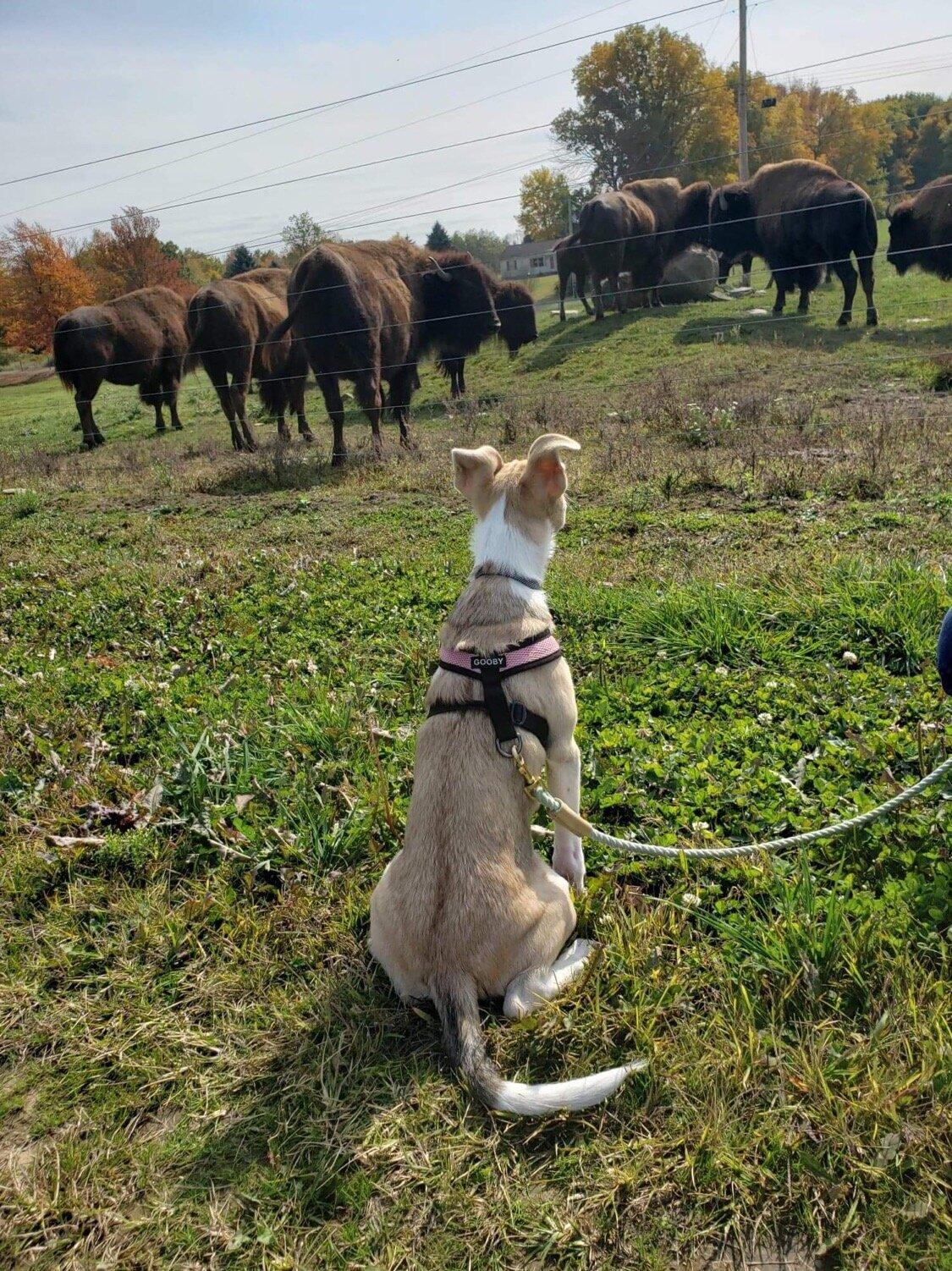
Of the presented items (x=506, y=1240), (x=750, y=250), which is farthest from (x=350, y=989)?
(x=750, y=250)

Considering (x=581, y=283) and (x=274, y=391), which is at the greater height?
(x=581, y=283)

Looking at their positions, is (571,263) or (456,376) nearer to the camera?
(456,376)

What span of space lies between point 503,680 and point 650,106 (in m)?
49.5

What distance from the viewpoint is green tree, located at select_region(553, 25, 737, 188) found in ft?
127

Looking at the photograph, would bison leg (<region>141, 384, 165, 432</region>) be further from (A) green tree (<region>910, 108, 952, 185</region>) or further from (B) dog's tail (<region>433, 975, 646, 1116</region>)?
(A) green tree (<region>910, 108, 952, 185</region>)

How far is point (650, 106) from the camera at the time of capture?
42.0 metres

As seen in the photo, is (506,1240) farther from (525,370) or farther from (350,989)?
(525,370)

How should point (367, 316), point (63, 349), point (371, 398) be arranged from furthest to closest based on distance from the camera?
point (63, 349), point (371, 398), point (367, 316)

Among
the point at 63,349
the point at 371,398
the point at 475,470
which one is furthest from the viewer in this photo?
the point at 63,349

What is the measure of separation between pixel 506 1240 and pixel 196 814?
Result: 2163 mm

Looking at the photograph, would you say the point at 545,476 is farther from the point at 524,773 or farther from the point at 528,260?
the point at 528,260

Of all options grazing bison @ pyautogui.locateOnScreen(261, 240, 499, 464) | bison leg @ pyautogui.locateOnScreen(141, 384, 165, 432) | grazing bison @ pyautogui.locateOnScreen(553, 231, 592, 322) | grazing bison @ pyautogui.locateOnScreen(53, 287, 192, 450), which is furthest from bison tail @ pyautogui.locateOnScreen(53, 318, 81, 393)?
grazing bison @ pyautogui.locateOnScreen(553, 231, 592, 322)

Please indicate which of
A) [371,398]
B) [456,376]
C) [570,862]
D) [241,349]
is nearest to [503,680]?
[570,862]

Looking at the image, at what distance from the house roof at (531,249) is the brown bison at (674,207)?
3.46 meters
